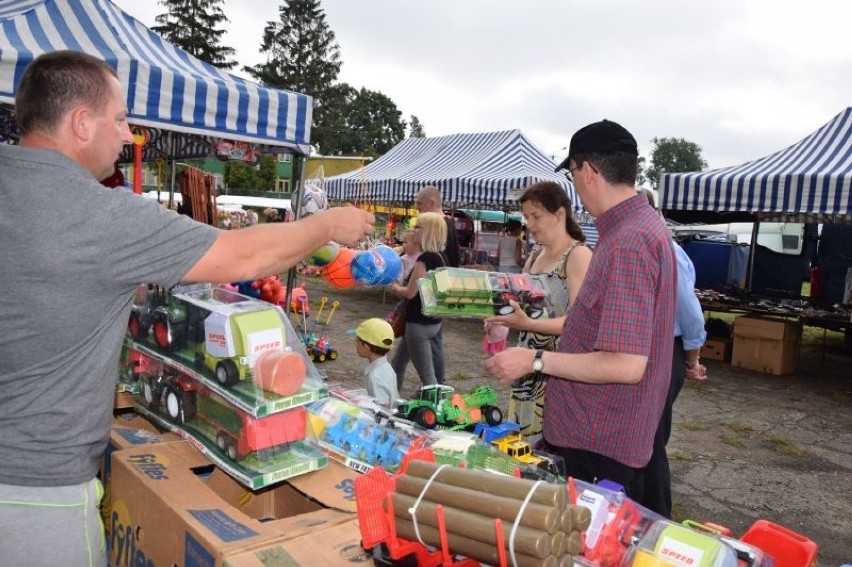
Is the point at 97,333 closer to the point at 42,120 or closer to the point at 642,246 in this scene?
the point at 42,120

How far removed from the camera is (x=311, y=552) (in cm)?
181

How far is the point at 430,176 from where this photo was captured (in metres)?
12.7

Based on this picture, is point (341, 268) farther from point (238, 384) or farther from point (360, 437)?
point (238, 384)

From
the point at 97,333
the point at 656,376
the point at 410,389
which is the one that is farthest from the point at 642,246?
the point at 410,389

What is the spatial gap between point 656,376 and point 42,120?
200 cm

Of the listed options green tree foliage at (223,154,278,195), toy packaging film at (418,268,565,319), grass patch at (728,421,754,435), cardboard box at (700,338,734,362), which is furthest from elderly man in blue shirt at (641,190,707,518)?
green tree foliage at (223,154,278,195)

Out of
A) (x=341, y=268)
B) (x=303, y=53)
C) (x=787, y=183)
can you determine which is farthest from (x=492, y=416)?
(x=303, y=53)

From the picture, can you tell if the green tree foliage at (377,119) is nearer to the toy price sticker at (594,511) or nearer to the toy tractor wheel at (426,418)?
the toy tractor wheel at (426,418)

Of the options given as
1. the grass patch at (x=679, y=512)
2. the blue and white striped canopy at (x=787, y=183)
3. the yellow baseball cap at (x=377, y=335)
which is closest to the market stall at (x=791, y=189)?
the blue and white striped canopy at (x=787, y=183)

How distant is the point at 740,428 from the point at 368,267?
494 centimetres

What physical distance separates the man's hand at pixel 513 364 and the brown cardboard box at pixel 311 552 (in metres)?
0.75

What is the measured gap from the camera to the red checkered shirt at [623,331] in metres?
2.03

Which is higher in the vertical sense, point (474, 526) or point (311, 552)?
point (474, 526)

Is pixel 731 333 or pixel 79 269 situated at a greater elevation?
pixel 79 269
